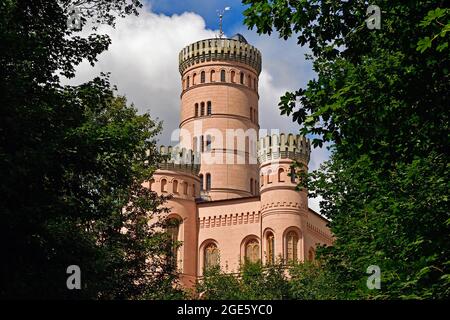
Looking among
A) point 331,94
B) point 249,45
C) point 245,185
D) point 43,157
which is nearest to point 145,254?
point 43,157

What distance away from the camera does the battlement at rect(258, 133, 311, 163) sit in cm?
5688

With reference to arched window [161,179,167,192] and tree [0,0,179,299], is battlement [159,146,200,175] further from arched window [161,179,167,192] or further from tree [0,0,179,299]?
tree [0,0,179,299]

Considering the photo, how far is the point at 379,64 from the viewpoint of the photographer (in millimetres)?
14133

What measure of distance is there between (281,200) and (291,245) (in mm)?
3297

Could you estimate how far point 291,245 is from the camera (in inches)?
2179

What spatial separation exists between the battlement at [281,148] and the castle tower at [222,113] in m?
8.10

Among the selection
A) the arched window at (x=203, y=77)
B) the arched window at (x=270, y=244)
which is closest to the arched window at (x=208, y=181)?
the arched window at (x=203, y=77)

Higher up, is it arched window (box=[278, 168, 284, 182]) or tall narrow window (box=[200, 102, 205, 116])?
tall narrow window (box=[200, 102, 205, 116])

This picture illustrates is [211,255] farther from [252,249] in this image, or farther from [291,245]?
[291,245]

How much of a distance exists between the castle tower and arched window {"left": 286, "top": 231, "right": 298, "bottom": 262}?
32.6 feet

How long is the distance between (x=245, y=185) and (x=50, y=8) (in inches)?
1940

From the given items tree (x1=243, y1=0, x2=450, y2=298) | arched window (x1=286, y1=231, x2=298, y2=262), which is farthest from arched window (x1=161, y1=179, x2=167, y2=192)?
tree (x1=243, y1=0, x2=450, y2=298)

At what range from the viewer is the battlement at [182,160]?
5822 cm

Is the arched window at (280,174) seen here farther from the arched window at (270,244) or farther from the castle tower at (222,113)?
the castle tower at (222,113)
